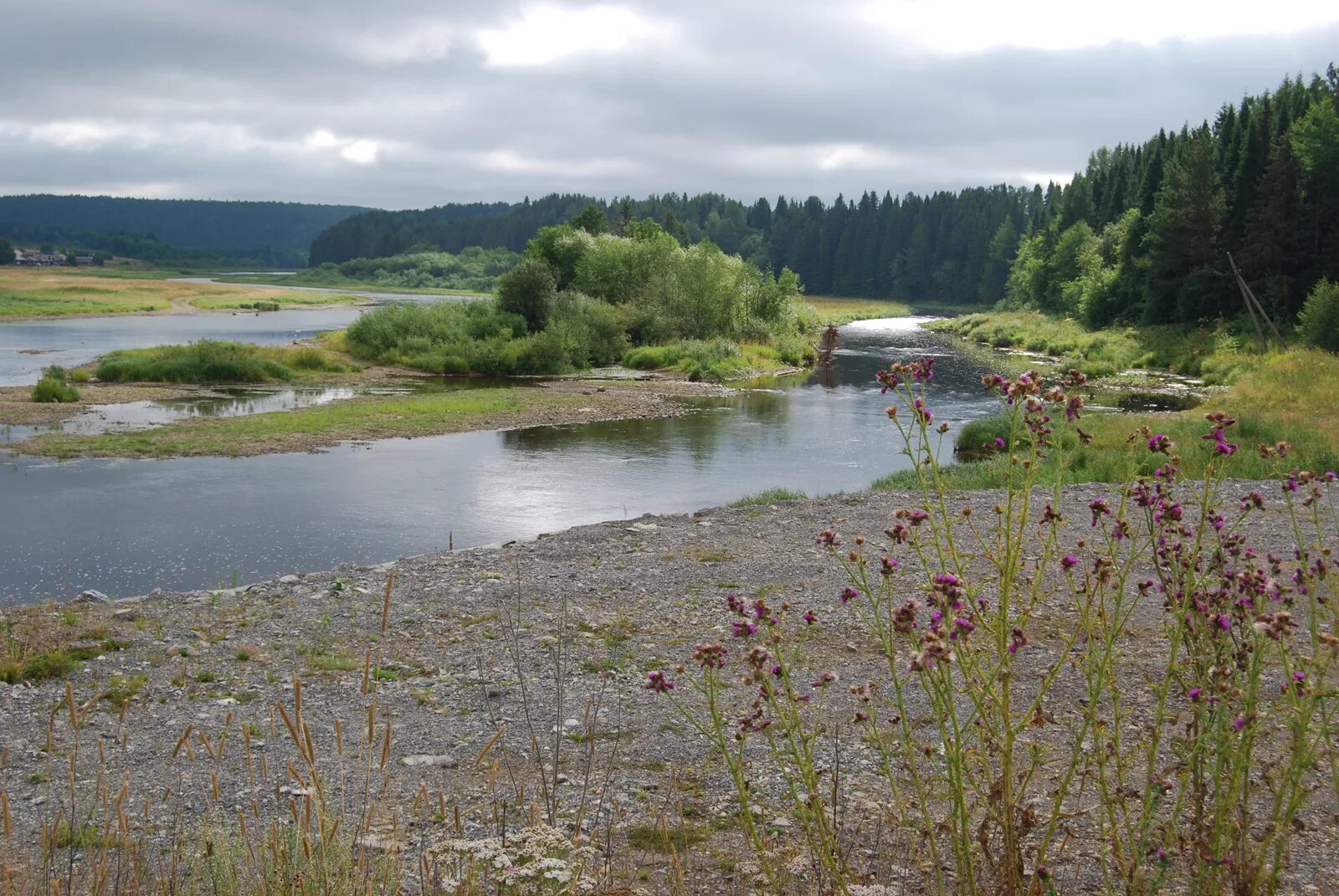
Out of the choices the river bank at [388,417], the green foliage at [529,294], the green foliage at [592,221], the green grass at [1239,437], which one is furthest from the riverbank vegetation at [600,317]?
the green grass at [1239,437]

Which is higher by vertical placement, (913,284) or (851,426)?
(913,284)

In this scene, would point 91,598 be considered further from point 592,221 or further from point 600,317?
point 592,221

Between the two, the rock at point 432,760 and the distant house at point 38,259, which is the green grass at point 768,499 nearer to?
the rock at point 432,760

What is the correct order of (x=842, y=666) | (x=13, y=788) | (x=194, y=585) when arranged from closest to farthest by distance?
(x=13, y=788)
(x=842, y=666)
(x=194, y=585)

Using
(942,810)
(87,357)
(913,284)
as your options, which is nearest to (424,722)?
(942,810)

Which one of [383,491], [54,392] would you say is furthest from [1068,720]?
[54,392]

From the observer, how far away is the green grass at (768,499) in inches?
739

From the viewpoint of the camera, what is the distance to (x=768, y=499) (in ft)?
63.2

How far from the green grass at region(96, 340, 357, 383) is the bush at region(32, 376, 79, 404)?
5940 millimetres

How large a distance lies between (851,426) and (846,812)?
26.4 metres

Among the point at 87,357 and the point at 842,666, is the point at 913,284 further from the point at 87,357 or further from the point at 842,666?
the point at 842,666

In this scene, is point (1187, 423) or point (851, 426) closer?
point (1187, 423)

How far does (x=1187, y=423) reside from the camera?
81.6 feet

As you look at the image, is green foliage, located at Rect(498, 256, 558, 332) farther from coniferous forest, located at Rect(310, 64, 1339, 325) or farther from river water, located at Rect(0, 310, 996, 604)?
coniferous forest, located at Rect(310, 64, 1339, 325)
